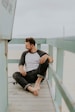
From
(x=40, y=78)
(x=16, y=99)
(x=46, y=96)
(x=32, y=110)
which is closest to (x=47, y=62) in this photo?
(x=40, y=78)

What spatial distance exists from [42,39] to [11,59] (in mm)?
656

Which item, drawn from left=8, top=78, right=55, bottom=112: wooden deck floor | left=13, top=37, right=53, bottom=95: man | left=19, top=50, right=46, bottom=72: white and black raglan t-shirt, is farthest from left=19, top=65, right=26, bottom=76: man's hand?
left=8, top=78, right=55, bottom=112: wooden deck floor

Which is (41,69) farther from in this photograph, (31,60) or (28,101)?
(28,101)

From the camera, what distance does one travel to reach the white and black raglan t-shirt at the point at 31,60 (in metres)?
3.71

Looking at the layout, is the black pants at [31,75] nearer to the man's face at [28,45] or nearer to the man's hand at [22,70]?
the man's hand at [22,70]

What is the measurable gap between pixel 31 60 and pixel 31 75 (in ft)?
0.80

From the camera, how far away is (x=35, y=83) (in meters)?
3.56

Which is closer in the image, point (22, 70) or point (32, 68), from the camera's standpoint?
point (22, 70)

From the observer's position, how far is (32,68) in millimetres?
3699

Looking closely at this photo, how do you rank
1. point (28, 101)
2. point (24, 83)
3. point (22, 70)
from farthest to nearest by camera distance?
point (22, 70) < point (24, 83) < point (28, 101)

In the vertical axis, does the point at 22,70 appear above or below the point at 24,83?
above

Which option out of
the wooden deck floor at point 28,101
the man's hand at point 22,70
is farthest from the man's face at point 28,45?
the wooden deck floor at point 28,101

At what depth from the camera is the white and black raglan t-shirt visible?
12.2 ft

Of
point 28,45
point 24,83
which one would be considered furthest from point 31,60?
point 24,83
